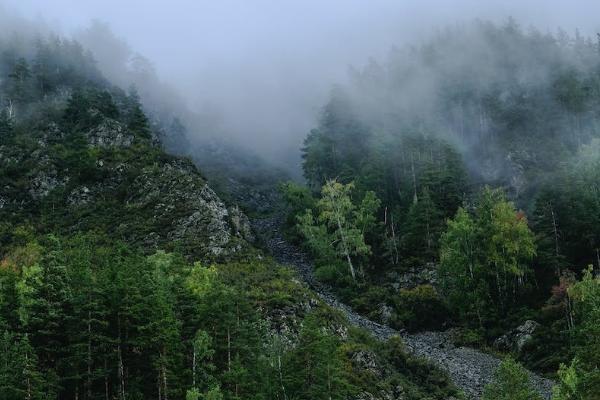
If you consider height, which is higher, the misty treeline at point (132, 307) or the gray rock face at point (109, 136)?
the gray rock face at point (109, 136)

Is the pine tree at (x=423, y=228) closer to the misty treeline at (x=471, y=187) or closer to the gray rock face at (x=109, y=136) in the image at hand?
the misty treeline at (x=471, y=187)

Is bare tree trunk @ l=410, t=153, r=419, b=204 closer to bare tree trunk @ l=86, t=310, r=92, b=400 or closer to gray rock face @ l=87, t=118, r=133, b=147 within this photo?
gray rock face @ l=87, t=118, r=133, b=147

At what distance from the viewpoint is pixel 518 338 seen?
62844 millimetres

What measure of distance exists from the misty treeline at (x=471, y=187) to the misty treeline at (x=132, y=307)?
1475 cm

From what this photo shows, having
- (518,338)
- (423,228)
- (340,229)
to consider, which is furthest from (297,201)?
(518,338)

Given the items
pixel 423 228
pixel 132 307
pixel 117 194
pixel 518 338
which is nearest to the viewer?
pixel 132 307

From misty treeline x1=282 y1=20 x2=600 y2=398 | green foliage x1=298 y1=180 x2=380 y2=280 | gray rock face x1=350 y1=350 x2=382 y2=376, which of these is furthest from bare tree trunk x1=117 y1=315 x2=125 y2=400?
green foliage x1=298 y1=180 x2=380 y2=280

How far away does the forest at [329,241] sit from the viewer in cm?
3656

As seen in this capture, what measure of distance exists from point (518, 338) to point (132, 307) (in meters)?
43.1

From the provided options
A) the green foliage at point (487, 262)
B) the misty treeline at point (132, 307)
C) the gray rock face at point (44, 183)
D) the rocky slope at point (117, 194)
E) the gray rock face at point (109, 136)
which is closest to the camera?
the misty treeline at point (132, 307)

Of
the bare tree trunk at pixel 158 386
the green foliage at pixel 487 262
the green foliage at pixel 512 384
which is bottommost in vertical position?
the green foliage at pixel 512 384

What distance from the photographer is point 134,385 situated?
37.2m

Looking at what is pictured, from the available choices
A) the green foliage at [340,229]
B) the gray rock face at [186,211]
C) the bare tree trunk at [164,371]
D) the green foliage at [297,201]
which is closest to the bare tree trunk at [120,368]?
the bare tree trunk at [164,371]

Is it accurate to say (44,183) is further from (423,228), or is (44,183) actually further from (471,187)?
(471,187)
